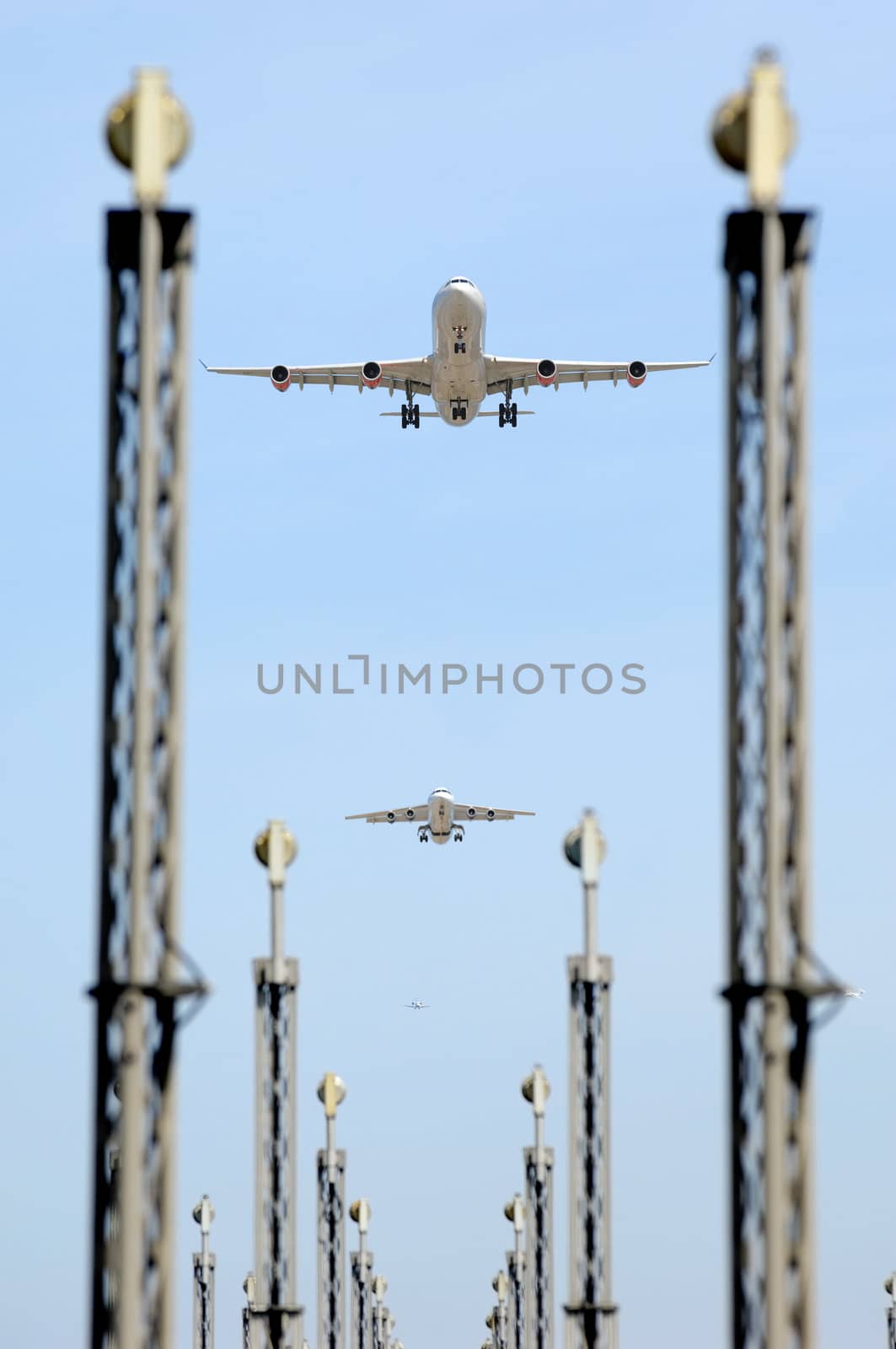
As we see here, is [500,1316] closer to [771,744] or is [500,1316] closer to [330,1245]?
[330,1245]

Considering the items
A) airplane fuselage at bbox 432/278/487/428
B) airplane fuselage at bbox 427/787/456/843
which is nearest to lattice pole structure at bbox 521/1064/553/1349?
airplane fuselage at bbox 432/278/487/428

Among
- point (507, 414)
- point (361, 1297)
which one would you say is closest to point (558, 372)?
point (507, 414)

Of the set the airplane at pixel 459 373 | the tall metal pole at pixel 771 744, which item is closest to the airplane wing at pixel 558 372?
the airplane at pixel 459 373

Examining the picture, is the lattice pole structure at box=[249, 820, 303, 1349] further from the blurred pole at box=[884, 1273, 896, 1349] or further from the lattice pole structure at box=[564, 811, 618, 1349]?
the blurred pole at box=[884, 1273, 896, 1349]

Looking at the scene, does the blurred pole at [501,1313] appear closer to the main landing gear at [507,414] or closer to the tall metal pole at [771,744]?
the main landing gear at [507,414]

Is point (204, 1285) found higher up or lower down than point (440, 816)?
lower down
